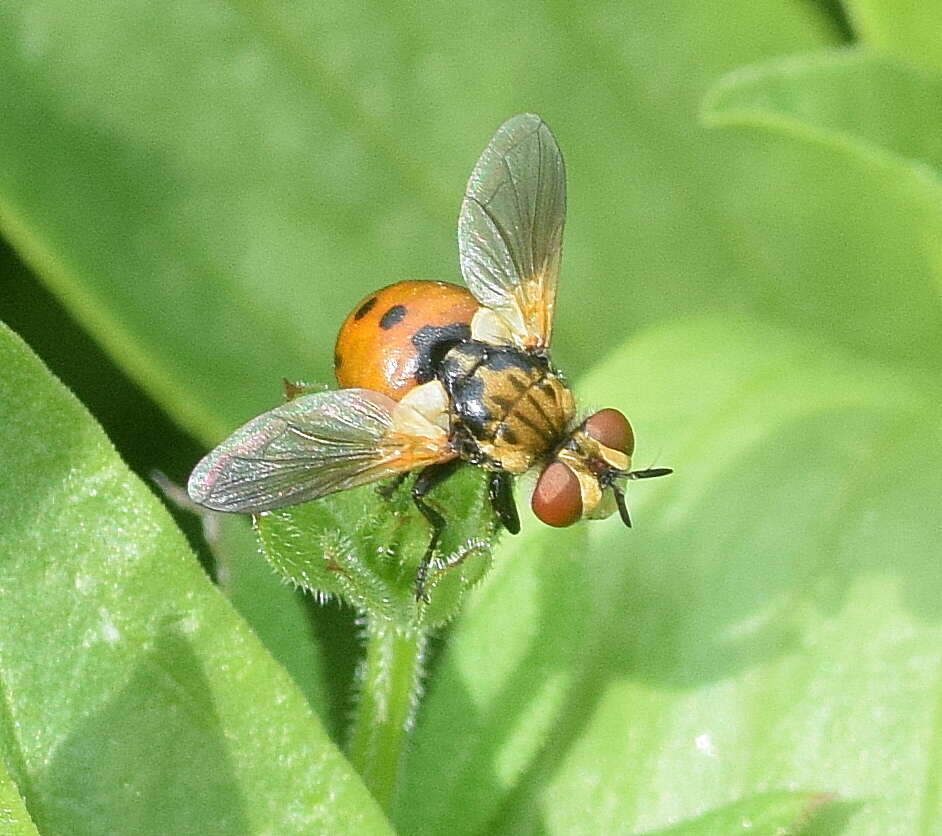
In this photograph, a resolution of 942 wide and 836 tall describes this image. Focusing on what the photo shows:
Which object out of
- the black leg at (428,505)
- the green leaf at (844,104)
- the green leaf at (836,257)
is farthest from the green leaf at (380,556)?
the green leaf at (836,257)

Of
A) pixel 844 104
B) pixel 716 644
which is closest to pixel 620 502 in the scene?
pixel 716 644

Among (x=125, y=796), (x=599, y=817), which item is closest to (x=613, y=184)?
(x=599, y=817)

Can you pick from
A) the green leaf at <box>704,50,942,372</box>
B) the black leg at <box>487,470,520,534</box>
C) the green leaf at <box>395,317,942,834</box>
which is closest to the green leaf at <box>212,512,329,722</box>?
the green leaf at <box>395,317,942,834</box>

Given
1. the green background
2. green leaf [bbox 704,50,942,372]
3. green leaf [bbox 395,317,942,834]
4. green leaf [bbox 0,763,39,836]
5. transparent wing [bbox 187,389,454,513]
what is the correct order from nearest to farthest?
1. green leaf [bbox 0,763,39,836]
2. the green background
3. transparent wing [bbox 187,389,454,513]
4. green leaf [bbox 395,317,942,834]
5. green leaf [bbox 704,50,942,372]

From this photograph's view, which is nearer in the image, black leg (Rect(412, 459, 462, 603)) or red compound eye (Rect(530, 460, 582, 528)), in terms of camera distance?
black leg (Rect(412, 459, 462, 603))

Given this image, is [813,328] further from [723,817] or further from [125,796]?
[125,796]

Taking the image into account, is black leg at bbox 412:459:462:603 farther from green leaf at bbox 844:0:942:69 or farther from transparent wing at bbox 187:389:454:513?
green leaf at bbox 844:0:942:69
